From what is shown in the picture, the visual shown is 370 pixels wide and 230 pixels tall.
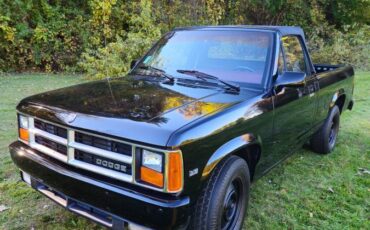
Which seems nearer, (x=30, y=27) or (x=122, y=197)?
(x=122, y=197)

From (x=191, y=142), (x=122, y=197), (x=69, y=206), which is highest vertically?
(x=191, y=142)

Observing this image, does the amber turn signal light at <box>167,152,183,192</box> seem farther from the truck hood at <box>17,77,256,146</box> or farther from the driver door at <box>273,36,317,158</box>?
the driver door at <box>273,36,317,158</box>

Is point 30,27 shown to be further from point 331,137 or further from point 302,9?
point 302,9

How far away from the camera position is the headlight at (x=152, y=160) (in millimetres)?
2285

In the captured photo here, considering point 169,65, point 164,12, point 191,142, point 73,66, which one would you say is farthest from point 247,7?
point 191,142

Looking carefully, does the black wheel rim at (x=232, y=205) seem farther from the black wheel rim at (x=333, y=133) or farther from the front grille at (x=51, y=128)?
the black wheel rim at (x=333, y=133)

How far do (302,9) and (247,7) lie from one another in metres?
2.67

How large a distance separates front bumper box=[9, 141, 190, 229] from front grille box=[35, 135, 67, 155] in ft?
0.34

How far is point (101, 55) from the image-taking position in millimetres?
11070

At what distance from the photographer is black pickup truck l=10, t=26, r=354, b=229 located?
2338 mm

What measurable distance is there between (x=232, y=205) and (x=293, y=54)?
2.01 metres

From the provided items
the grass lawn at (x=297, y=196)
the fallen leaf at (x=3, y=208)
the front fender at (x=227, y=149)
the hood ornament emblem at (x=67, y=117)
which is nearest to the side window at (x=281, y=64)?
the front fender at (x=227, y=149)

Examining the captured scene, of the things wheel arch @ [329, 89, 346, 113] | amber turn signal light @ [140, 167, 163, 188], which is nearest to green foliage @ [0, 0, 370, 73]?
wheel arch @ [329, 89, 346, 113]

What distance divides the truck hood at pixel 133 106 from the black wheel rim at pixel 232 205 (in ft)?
2.20
